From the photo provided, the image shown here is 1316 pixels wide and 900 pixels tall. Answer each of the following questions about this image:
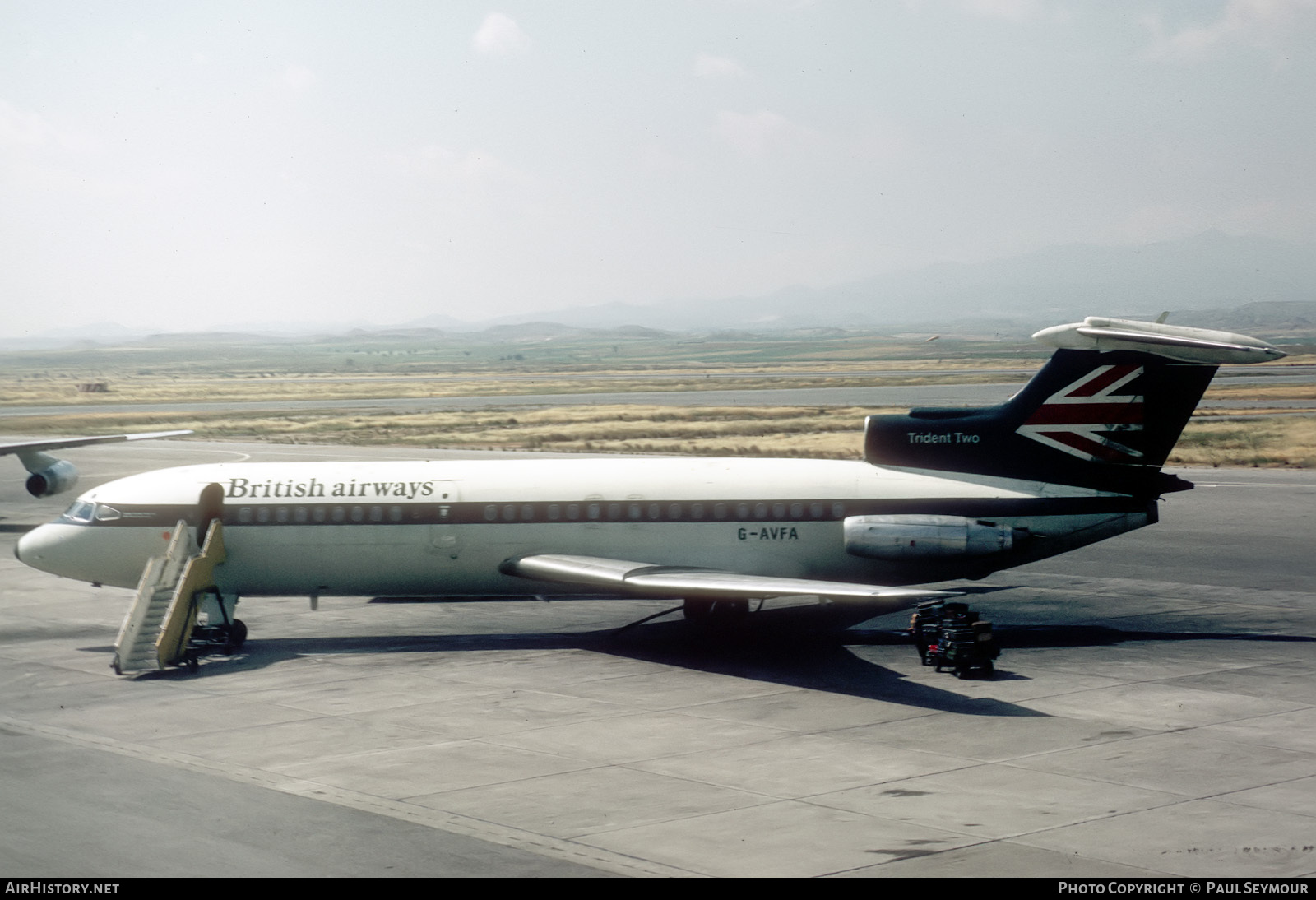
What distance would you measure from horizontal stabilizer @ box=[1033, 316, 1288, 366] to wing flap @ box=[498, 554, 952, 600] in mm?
6075

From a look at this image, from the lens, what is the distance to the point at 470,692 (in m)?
22.8

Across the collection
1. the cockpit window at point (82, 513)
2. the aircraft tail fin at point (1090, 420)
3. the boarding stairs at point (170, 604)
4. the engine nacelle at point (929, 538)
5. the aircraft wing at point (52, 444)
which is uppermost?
the aircraft tail fin at point (1090, 420)

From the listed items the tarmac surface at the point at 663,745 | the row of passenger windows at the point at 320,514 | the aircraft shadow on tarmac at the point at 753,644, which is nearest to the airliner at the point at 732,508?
the row of passenger windows at the point at 320,514

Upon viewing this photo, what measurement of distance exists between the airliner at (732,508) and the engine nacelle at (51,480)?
18.3 m

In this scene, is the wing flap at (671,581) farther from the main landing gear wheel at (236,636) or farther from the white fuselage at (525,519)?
the main landing gear wheel at (236,636)

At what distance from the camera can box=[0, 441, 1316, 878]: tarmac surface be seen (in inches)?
575

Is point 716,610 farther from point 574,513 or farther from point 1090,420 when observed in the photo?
point 1090,420

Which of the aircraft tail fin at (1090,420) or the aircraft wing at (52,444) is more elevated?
the aircraft tail fin at (1090,420)

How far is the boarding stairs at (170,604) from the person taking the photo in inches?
979

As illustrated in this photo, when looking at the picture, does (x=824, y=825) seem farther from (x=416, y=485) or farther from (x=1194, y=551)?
(x=1194, y=551)

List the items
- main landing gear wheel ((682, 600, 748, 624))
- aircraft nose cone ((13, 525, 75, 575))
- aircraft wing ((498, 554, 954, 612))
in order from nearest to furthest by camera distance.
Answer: aircraft wing ((498, 554, 954, 612))
main landing gear wheel ((682, 600, 748, 624))
aircraft nose cone ((13, 525, 75, 575))

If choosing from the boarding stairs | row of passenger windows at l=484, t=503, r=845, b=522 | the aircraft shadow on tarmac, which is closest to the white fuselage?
row of passenger windows at l=484, t=503, r=845, b=522

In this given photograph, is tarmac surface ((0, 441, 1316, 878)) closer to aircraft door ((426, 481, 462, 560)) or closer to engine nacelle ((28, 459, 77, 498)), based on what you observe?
aircraft door ((426, 481, 462, 560))

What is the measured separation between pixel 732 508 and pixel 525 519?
4411 millimetres
